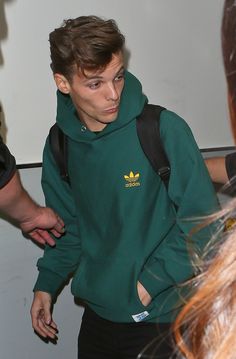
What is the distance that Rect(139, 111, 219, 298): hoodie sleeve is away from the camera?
4.67ft

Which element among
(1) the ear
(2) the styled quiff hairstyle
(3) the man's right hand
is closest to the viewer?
(2) the styled quiff hairstyle

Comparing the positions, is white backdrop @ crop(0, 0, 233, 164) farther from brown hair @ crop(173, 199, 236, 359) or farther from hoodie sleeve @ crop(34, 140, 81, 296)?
brown hair @ crop(173, 199, 236, 359)

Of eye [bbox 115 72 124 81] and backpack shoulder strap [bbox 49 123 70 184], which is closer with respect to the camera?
eye [bbox 115 72 124 81]

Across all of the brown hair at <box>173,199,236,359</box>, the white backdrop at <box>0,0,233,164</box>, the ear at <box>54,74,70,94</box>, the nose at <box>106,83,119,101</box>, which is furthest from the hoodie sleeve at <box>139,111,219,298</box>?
the brown hair at <box>173,199,236,359</box>

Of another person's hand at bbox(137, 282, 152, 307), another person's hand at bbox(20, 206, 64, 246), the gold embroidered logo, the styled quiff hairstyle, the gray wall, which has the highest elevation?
the styled quiff hairstyle

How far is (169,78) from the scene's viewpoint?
6.62ft

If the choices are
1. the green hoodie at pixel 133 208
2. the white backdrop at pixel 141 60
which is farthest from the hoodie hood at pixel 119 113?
the white backdrop at pixel 141 60

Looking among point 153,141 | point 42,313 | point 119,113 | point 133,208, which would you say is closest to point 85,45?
point 119,113

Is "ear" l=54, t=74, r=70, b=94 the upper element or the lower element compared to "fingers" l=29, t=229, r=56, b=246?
upper

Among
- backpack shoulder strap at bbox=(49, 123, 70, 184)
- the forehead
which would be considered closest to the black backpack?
the forehead

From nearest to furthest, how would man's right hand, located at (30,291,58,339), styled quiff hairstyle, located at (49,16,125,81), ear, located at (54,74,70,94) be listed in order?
styled quiff hairstyle, located at (49,16,125,81) < ear, located at (54,74,70,94) < man's right hand, located at (30,291,58,339)

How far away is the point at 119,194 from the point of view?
1489 millimetres

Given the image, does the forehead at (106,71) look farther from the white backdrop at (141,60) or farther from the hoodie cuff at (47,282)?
the hoodie cuff at (47,282)

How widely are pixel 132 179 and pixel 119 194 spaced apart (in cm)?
5
